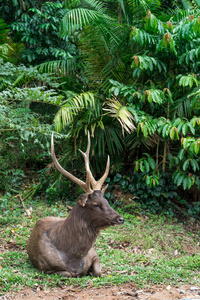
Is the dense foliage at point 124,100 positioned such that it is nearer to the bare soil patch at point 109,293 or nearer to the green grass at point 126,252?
the green grass at point 126,252

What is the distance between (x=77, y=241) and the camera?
4750 millimetres

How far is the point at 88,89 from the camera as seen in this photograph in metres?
8.11

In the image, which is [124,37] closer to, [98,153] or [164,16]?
[164,16]

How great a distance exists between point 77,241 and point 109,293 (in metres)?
0.78

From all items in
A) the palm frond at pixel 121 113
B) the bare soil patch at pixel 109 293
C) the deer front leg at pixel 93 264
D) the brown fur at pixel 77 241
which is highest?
the palm frond at pixel 121 113

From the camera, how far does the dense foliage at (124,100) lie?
663 cm

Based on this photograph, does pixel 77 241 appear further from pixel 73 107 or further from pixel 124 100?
pixel 124 100

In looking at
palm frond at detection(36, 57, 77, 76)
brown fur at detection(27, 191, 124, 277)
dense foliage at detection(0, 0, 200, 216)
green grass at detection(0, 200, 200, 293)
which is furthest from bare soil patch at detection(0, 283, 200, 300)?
palm frond at detection(36, 57, 77, 76)

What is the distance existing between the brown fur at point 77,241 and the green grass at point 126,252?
0.49ft

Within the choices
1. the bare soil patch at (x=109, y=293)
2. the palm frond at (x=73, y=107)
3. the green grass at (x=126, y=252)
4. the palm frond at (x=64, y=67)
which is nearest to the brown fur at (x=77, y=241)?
the green grass at (x=126, y=252)

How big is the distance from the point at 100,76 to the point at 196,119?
236 cm

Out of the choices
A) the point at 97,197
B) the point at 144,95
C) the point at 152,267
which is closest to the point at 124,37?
the point at 144,95

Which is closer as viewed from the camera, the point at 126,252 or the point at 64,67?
the point at 126,252

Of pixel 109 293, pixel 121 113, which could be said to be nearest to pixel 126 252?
pixel 109 293
